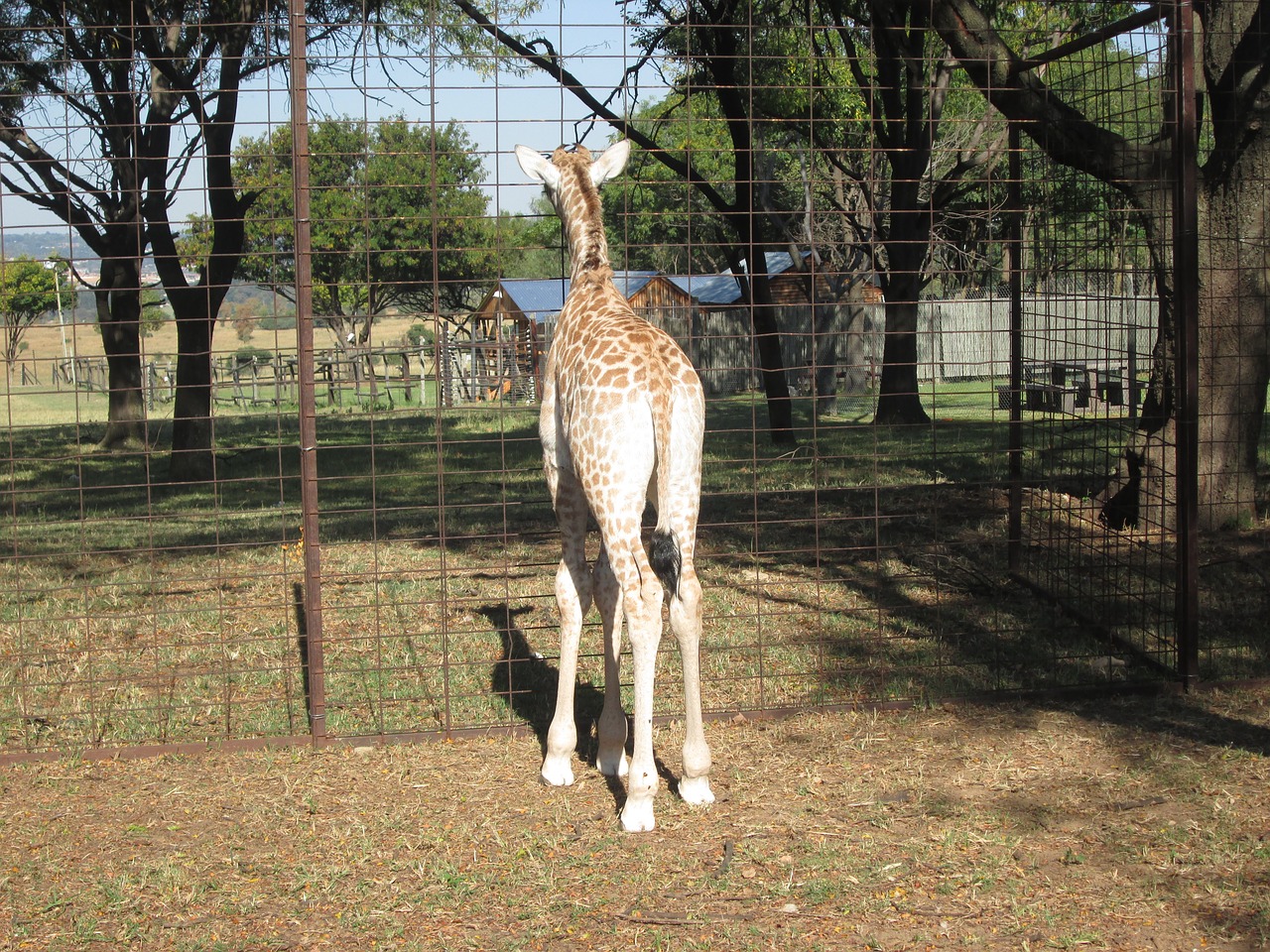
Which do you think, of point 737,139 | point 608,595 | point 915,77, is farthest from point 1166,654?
point 737,139

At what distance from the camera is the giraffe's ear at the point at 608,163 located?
614 centimetres

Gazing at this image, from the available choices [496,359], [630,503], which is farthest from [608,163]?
[496,359]

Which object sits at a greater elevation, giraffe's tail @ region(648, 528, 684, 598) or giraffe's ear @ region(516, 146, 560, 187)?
giraffe's ear @ region(516, 146, 560, 187)

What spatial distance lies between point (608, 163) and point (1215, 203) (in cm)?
521

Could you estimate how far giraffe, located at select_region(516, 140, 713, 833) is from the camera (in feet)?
16.8

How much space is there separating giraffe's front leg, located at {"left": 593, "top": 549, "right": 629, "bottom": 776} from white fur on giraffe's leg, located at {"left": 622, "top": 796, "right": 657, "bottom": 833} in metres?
0.57

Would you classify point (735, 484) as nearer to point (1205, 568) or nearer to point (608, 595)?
point (1205, 568)

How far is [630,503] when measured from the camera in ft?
17.0

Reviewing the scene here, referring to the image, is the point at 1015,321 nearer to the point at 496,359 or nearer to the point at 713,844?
the point at 713,844

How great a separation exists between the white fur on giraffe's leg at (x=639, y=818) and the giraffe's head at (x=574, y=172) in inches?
115

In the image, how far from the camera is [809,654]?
7285mm

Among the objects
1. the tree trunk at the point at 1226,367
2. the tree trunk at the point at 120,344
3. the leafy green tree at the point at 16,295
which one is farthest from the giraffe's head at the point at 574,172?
the tree trunk at the point at 120,344

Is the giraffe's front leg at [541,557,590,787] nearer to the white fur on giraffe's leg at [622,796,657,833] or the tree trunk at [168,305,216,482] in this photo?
the white fur on giraffe's leg at [622,796,657,833]

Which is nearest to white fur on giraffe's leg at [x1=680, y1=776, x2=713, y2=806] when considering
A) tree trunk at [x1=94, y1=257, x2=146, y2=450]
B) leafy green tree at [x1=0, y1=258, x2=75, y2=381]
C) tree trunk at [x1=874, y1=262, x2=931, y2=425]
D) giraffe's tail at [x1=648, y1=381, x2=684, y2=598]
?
giraffe's tail at [x1=648, y1=381, x2=684, y2=598]
